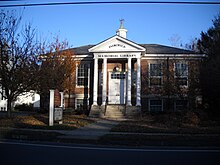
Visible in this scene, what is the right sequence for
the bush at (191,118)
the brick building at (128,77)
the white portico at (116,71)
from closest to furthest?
the bush at (191,118) < the brick building at (128,77) < the white portico at (116,71)

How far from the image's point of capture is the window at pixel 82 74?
24203 millimetres

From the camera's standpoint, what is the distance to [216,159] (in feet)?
23.3

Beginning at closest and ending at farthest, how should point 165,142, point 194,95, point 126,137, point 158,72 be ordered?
point 165,142 → point 126,137 → point 194,95 → point 158,72

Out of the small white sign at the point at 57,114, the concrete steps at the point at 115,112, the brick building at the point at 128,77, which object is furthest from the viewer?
the concrete steps at the point at 115,112

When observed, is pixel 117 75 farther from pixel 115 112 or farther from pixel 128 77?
pixel 115 112

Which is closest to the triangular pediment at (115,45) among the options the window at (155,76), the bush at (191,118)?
the window at (155,76)

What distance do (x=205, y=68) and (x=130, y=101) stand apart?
7313 millimetres

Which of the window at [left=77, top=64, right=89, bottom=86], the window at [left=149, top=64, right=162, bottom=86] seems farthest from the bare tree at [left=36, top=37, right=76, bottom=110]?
the window at [left=149, top=64, right=162, bottom=86]

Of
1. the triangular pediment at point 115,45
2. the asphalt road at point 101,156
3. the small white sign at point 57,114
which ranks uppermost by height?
the triangular pediment at point 115,45

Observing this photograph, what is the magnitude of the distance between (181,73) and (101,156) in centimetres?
1251

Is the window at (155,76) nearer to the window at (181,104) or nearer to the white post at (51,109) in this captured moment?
the window at (181,104)

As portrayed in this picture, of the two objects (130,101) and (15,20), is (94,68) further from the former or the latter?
(15,20)

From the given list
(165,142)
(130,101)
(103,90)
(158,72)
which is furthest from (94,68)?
(165,142)

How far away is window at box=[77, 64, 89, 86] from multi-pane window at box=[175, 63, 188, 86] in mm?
9300
